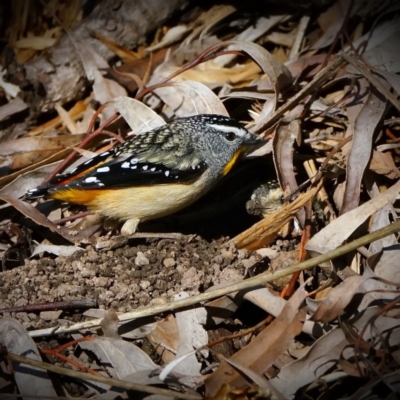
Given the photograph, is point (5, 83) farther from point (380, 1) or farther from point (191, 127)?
point (380, 1)

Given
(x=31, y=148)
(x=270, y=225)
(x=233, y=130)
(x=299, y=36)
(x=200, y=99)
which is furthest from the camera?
(x=299, y=36)

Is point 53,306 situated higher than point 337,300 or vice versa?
point 337,300

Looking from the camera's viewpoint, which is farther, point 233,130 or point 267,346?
point 233,130

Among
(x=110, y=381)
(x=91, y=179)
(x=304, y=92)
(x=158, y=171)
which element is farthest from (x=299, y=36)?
(x=110, y=381)

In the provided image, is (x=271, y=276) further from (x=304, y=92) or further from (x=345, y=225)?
(x=304, y=92)

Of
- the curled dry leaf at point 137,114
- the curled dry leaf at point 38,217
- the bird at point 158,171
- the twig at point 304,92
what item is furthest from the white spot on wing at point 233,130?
the curled dry leaf at point 38,217

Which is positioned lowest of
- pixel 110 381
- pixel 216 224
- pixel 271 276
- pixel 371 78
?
pixel 110 381

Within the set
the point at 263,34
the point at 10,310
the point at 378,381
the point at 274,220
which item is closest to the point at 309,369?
the point at 378,381

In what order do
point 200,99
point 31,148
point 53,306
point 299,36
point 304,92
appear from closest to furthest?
point 53,306, point 304,92, point 200,99, point 31,148, point 299,36
